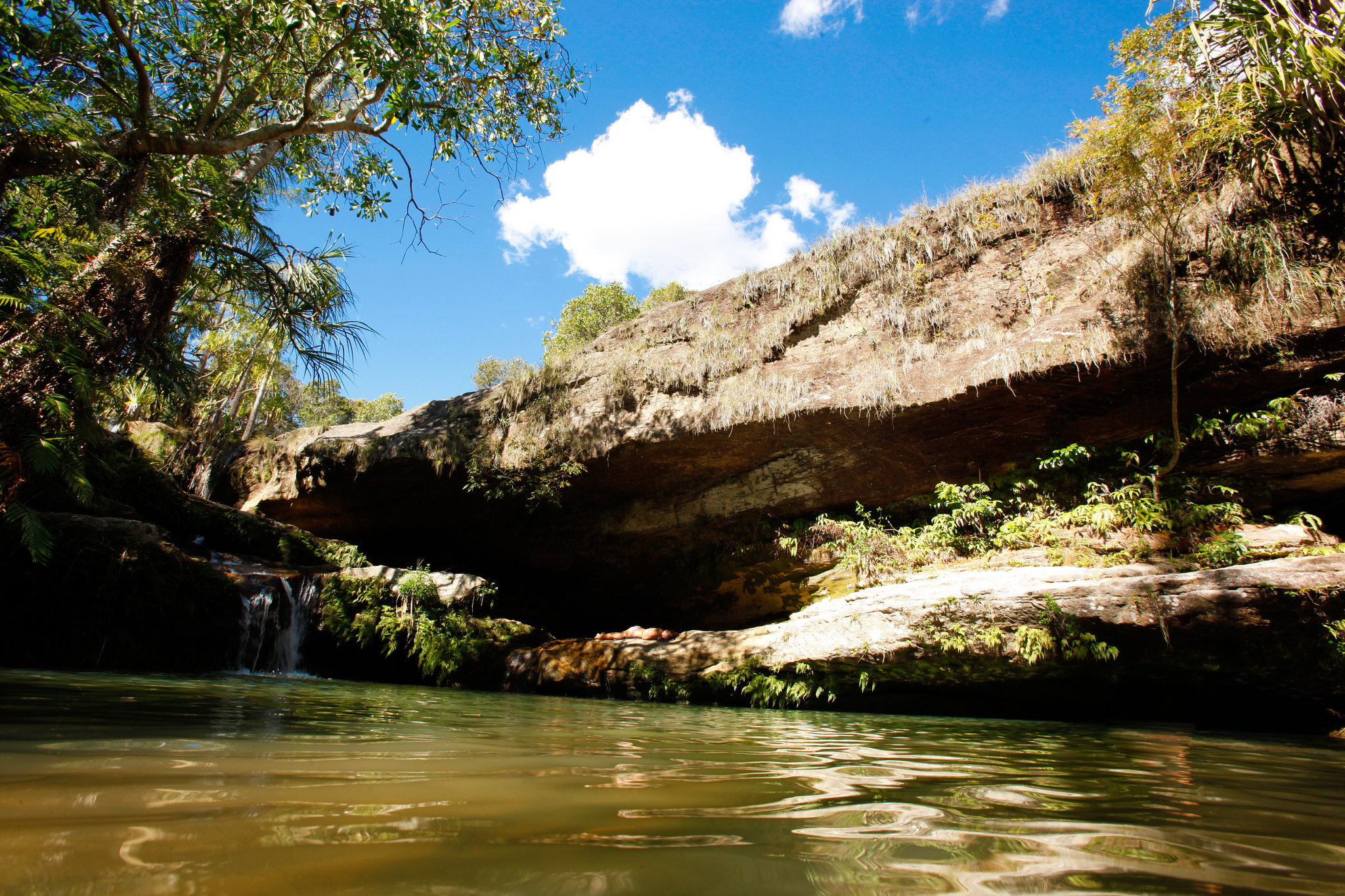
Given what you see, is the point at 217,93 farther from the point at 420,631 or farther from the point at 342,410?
the point at 342,410

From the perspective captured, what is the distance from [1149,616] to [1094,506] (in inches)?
93.1

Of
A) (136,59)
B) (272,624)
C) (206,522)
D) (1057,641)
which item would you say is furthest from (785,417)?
(206,522)

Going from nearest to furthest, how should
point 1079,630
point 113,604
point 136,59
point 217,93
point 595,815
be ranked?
point 595,815 < point 136,59 < point 1079,630 < point 217,93 < point 113,604

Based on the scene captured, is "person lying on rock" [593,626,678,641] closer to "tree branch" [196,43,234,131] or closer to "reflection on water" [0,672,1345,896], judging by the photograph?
"reflection on water" [0,672,1345,896]

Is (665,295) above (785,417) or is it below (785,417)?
above

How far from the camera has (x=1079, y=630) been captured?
5.35m

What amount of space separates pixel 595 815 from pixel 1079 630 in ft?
19.0

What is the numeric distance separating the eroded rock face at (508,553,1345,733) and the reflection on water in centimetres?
279

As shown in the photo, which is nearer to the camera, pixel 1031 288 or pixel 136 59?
pixel 136 59

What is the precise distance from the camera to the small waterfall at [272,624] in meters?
6.91

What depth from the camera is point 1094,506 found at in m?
7.12

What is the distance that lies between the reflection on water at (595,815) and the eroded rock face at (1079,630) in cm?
279

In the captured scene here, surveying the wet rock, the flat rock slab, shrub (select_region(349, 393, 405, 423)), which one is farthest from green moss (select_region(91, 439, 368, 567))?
shrub (select_region(349, 393, 405, 423))

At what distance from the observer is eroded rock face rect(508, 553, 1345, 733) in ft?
16.0
